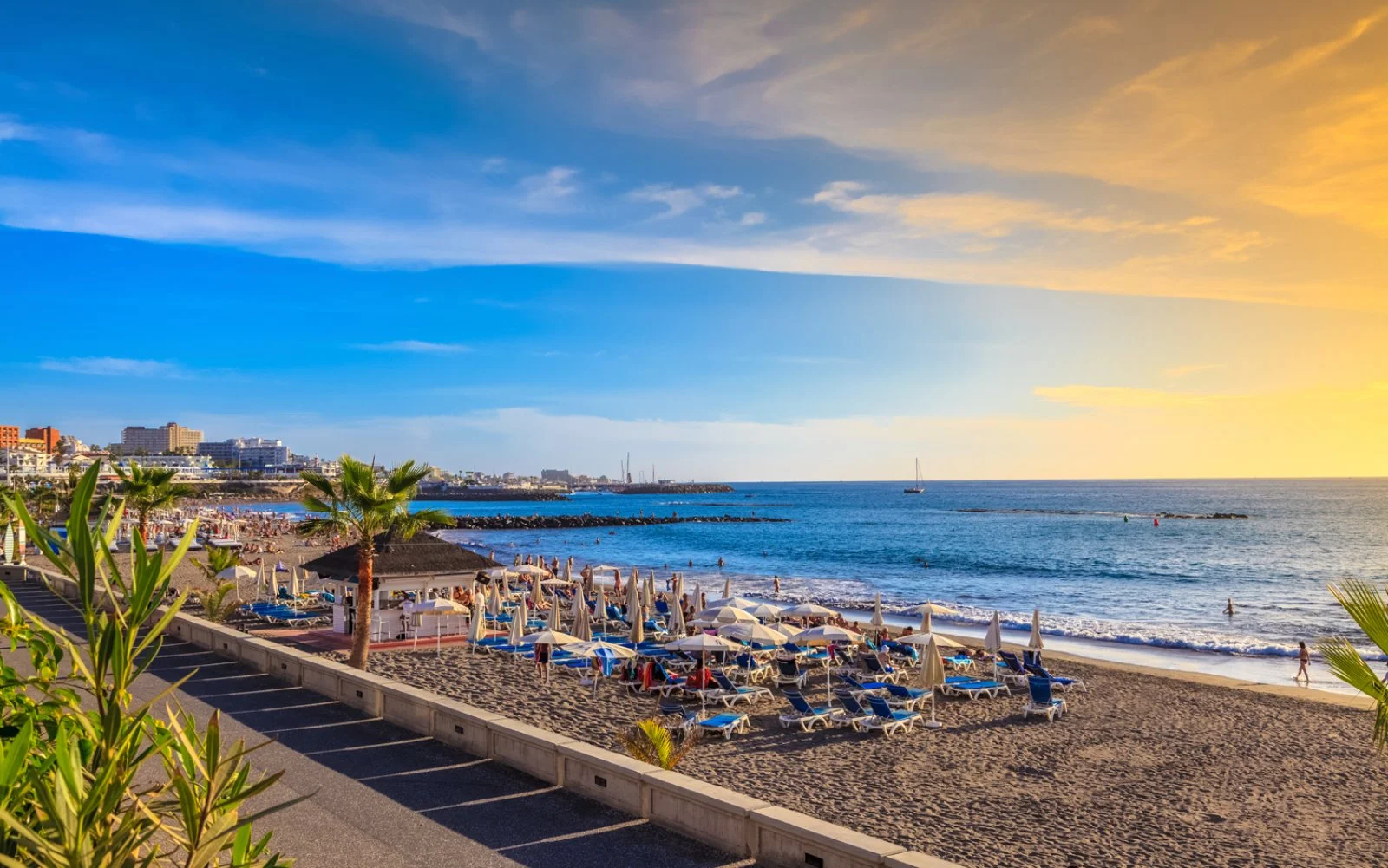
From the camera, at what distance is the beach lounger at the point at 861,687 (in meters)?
16.7

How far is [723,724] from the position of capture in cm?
1420

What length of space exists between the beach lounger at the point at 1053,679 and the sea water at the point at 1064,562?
5.29m

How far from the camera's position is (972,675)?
65.8 ft

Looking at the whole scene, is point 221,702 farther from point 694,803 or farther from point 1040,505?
point 1040,505

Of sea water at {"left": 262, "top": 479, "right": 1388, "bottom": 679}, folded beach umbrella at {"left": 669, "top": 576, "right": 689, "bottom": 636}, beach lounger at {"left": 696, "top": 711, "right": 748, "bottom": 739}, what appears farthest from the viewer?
sea water at {"left": 262, "top": 479, "right": 1388, "bottom": 679}

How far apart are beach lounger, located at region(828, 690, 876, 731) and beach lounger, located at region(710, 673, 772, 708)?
207 cm

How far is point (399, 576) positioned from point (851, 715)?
469 inches

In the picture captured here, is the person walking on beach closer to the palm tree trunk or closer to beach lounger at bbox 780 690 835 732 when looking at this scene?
the palm tree trunk

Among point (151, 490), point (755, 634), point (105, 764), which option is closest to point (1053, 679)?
point (755, 634)

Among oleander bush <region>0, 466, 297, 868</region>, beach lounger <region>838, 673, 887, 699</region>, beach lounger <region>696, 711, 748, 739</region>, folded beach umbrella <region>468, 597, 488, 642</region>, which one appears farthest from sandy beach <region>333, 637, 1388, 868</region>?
oleander bush <region>0, 466, 297, 868</region>

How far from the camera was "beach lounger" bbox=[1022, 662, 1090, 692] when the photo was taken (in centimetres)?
1848

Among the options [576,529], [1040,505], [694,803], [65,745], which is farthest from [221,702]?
[1040,505]

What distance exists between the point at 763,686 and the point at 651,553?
178 ft

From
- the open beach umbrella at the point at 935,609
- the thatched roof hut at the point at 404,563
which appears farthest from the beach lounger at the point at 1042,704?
the thatched roof hut at the point at 404,563
